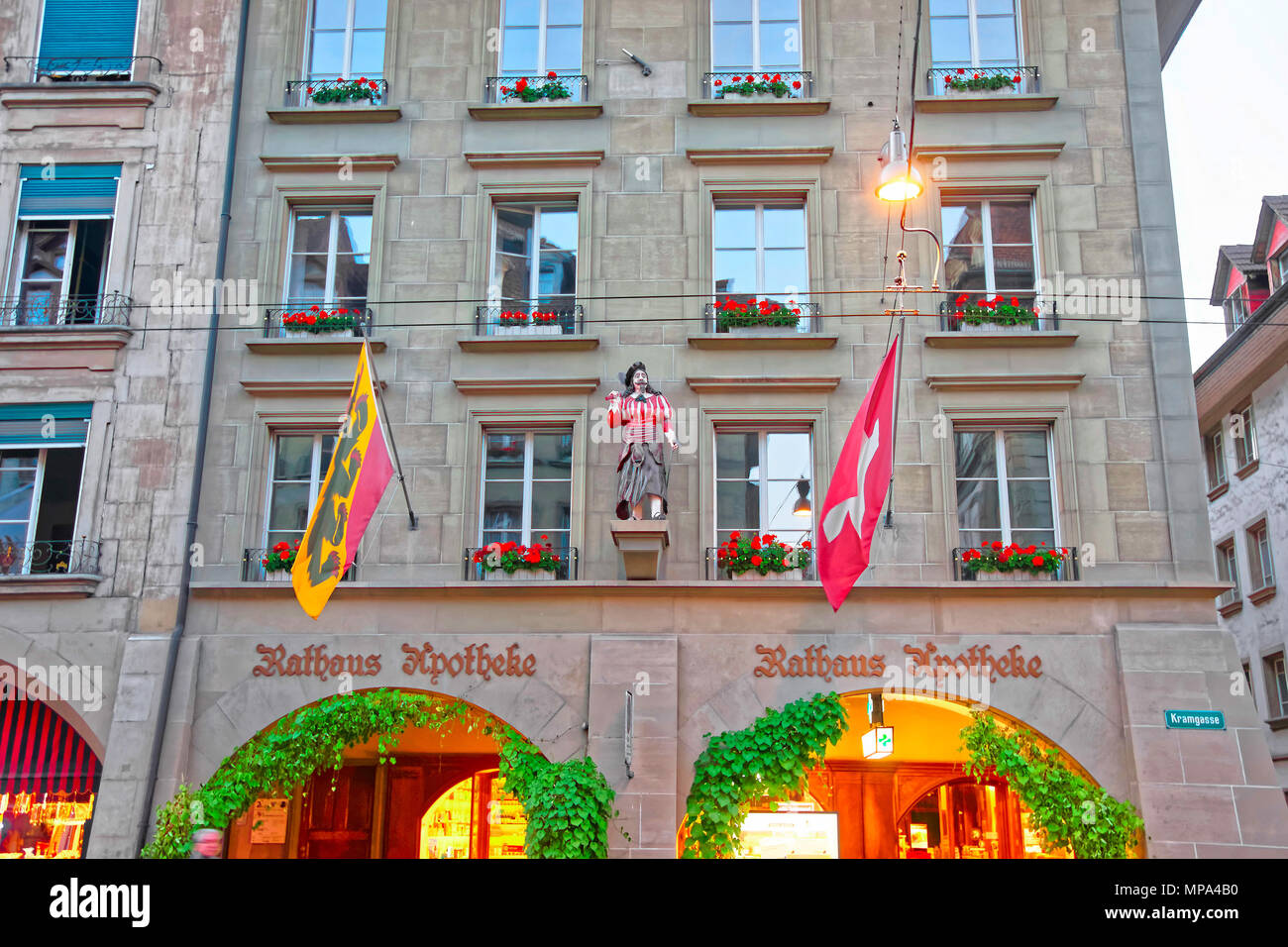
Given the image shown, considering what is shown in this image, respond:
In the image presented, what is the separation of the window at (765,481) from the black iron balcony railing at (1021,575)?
190cm

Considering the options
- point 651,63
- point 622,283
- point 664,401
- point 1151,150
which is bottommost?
point 664,401

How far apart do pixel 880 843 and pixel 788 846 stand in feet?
4.88

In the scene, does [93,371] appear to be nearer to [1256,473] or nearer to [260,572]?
[260,572]

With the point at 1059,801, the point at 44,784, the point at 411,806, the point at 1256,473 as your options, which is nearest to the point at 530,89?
the point at 411,806

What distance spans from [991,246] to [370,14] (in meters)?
9.68

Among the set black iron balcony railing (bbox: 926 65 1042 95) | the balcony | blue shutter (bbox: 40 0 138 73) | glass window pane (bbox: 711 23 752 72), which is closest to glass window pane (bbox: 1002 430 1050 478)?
black iron balcony railing (bbox: 926 65 1042 95)

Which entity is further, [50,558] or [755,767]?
[50,558]

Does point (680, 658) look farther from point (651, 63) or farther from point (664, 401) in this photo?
point (651, 63)

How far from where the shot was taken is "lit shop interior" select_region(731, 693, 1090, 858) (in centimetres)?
1653

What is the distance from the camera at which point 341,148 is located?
56.7 feet

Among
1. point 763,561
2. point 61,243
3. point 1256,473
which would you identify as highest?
point 61,243

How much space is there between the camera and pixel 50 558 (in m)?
15.9
